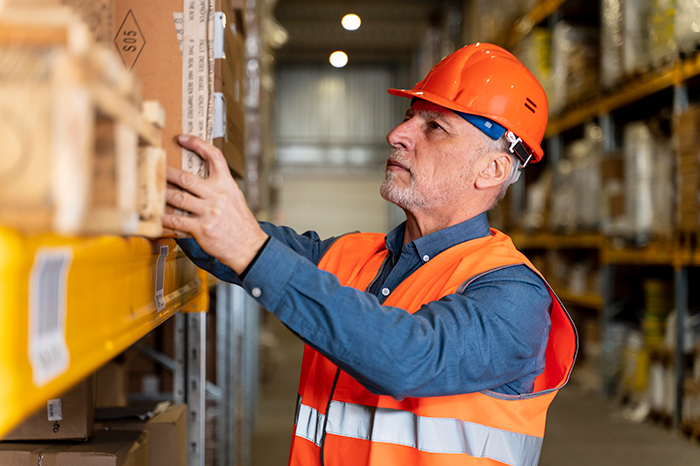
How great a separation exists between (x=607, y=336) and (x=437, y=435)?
15.7 ft

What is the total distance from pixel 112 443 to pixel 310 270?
3.28 feet

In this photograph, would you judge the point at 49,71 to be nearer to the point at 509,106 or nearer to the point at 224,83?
the point at 224,83

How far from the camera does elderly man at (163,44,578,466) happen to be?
3.99 feet

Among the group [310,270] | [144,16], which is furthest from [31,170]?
[144,16]

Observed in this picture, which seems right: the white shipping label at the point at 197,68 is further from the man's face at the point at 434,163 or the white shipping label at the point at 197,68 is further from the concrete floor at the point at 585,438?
the concrete floor at the point at 585,438

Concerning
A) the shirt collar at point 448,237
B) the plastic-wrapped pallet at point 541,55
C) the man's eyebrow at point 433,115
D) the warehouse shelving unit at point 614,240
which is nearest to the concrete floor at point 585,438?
the warehouse shelving unit at point 614,240

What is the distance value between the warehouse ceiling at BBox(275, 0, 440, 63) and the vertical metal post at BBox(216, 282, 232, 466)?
32.8ft

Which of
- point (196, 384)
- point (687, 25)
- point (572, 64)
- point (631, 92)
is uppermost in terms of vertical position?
point (572, 64)

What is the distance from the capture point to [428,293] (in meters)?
1.75

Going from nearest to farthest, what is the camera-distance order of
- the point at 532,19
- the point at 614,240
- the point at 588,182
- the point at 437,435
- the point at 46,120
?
the point at 46,120 → the point at 437,435 → the point at 614,240 → the point at 588,182 → the point at 532,19

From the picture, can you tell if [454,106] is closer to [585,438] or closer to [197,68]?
[197,68]

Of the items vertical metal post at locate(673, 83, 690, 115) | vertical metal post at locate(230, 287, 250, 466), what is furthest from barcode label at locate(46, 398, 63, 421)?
vertical metal post at locate(673, 83, 690, 115)

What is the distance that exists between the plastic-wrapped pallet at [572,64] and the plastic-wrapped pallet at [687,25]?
168 cm

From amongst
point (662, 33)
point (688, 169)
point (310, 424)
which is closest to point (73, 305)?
point (310, 424)
